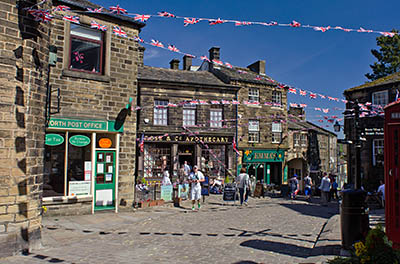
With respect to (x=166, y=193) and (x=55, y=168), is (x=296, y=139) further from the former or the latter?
(x=55, y=168)

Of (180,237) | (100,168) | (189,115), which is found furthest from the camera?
(189,115)

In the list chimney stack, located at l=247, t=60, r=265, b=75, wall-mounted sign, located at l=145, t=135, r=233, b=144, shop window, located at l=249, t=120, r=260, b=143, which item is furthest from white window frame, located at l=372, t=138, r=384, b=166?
chimney stack, located at l=247, t=60, r=265, b=75

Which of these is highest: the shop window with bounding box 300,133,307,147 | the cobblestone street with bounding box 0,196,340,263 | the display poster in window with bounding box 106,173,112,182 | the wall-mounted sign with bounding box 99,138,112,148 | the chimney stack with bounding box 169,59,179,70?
the chimney stack with bounding box 169,59,179,70

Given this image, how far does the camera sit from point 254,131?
82.2 feet

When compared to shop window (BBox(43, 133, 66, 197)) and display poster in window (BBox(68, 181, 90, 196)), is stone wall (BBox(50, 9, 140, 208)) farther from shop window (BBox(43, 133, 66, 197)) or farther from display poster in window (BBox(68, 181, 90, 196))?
display poster in window (BBox(68, 181, 90, 196))

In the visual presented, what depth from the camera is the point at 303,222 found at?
10.6 m

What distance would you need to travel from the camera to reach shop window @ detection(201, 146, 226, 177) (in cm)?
2242

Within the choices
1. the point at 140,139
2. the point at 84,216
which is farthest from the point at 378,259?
the point at 140,139

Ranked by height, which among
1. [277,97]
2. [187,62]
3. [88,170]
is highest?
[187,62]

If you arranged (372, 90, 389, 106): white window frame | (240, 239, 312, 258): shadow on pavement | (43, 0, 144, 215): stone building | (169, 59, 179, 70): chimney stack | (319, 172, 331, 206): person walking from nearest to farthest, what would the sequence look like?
(240, 239, 312, 258): shadow on pavement < (43, 0, 144, 215): stone building < (319, 172, 331, 206): person walking < (372, 90, 389, 106): white window frame < (169, 59, 179, 70): chimney stack

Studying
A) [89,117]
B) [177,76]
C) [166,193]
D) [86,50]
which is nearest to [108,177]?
[89,117]

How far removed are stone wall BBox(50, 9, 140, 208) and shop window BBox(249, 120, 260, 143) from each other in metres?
14.0

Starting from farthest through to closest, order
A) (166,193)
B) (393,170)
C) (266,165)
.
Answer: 1. (266,165)
2. (166,193)
3. (393,170)

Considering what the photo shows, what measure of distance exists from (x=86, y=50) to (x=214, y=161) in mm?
13293
